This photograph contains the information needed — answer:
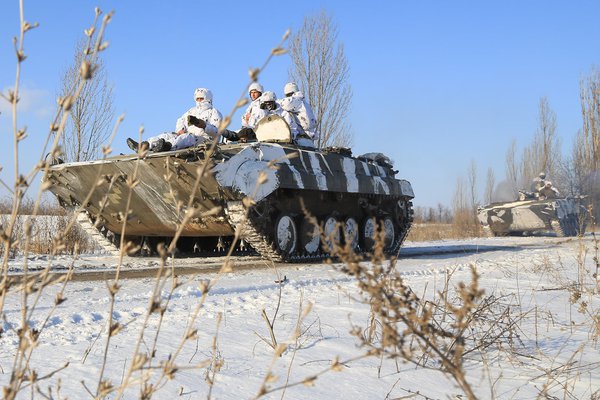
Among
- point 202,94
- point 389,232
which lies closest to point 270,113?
point 202,94

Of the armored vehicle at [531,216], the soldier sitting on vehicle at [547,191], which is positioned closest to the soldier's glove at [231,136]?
the armored vehicle at [531,216]

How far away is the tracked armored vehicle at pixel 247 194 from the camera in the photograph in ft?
30.8

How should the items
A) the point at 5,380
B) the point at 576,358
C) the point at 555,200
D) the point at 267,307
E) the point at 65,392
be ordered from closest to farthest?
the point at 65,392, the point at 5,380, the point at 576,358, the point at 267,307, the point at 555,200

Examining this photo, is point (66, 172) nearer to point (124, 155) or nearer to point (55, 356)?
point (124, 155)

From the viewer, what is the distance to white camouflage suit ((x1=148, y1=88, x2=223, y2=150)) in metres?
10.4

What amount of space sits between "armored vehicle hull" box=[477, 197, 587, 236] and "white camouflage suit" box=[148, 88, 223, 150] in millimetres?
14906

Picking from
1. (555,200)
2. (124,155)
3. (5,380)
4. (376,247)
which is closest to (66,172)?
(124,155)

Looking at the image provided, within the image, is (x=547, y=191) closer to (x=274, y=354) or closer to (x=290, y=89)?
(x=290, y=89)

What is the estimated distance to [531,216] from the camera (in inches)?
926

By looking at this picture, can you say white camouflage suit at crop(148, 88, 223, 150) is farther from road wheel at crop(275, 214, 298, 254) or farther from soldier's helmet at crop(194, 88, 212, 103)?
road wheel at crop(275, 214, 298, 254)

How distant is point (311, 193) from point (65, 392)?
31.2 feet

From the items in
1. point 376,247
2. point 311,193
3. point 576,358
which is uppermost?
point 311,193

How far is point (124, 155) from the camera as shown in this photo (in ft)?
34.0

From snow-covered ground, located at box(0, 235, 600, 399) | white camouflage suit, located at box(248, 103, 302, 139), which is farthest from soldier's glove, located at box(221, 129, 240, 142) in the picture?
snow-covered ground, located at box(0, 235, 600, 399)
